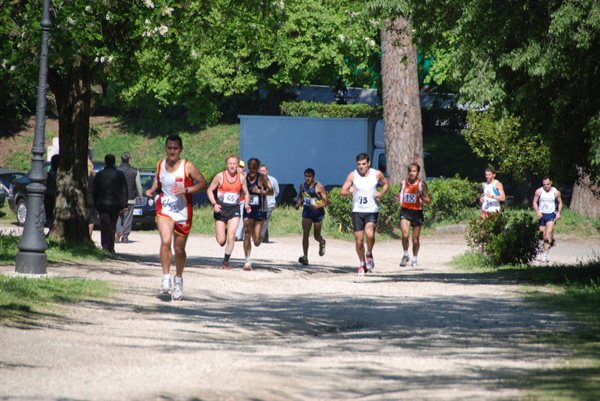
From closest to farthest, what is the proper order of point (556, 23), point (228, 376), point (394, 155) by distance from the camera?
point (228, 376) < point (556, 23) < point (394, 155)

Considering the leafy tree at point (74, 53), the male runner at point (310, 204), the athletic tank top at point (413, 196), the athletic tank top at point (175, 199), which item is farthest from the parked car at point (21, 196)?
the athletic tank top at point (175, 199)

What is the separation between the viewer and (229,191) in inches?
571

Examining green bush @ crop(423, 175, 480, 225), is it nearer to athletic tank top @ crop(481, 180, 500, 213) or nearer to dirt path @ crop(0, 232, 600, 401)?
athletic tank top @ crop(481, 180, 500, 213)

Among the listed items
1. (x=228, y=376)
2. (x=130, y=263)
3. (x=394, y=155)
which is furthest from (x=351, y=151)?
(x=228, y=376)

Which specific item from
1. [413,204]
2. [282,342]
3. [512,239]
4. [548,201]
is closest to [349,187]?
[413,204]

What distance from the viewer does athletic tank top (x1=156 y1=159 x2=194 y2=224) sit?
1025 cm

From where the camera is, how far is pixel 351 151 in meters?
28.5

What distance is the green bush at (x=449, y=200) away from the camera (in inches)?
961

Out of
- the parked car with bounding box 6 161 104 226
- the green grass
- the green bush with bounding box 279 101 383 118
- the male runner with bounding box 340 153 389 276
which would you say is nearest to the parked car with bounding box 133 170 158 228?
the parked car with bounding box 6 161 104 226

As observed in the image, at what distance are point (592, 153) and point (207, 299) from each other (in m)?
5.16

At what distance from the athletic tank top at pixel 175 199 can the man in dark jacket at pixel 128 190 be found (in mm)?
8716

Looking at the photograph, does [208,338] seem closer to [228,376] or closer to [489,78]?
[228,376]

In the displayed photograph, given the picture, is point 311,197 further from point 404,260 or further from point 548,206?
Result: point 548,206

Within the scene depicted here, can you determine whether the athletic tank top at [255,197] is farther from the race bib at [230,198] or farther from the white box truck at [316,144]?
the white box truck at [316,144]
